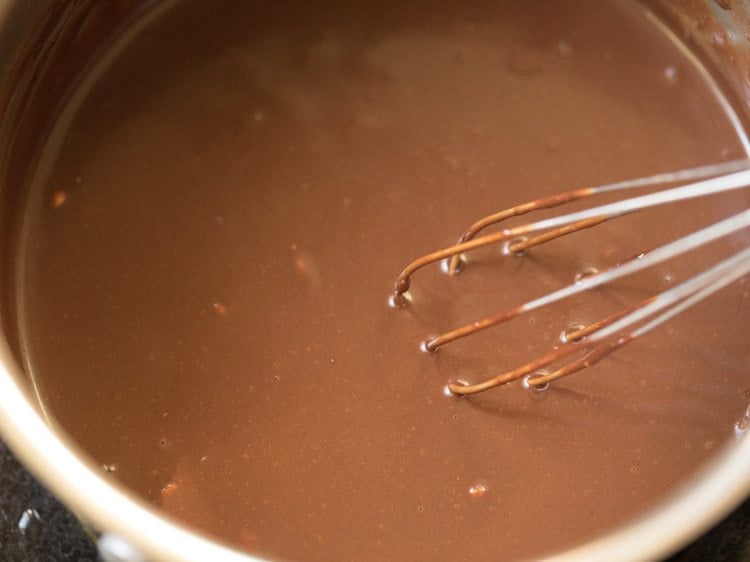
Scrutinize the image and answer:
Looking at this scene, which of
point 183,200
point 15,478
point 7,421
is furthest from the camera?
point 183,200

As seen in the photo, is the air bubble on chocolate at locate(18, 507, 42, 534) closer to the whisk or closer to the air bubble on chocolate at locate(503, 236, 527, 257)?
the whisk

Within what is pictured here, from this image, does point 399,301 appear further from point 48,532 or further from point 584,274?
point 48,532

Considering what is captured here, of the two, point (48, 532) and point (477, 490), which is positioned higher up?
point (477, 490)

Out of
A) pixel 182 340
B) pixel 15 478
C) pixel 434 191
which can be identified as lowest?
pixel 15 478

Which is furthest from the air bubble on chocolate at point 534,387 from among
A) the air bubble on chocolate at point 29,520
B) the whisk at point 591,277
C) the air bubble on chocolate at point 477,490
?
the air bubble on chocolate at point 29,520

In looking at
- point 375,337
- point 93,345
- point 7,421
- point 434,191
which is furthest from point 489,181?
point 7,421

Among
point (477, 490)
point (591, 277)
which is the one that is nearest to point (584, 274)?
point (591, 277)

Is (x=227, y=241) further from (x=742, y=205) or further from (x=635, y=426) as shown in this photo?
(x=742, y=205)
